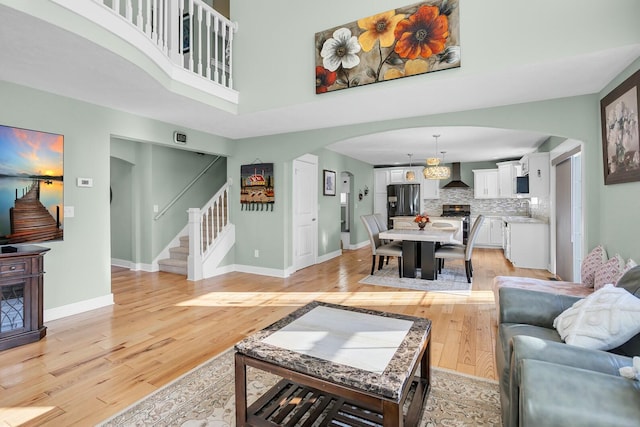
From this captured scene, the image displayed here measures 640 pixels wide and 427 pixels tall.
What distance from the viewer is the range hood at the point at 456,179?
28.4 ft

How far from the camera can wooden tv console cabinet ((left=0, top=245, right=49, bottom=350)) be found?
2623mm

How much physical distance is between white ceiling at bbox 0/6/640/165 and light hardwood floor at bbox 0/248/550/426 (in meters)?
2.34

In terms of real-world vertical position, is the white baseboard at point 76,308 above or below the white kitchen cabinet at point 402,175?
below

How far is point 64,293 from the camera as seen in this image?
3393 millimetres

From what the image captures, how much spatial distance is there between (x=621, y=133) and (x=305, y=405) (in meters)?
3.28

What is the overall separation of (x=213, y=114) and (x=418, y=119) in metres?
2.65

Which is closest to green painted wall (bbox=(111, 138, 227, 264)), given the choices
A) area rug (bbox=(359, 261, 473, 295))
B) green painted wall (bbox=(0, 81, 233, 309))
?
green painted wall (bbox=(0, 81, 233, 309))

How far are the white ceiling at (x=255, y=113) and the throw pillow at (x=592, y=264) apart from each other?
1.62m

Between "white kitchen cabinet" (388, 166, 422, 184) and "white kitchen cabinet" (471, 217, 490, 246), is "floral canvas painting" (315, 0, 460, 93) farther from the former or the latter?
"white kitchen cabinet" (471, 217, 490, 246)

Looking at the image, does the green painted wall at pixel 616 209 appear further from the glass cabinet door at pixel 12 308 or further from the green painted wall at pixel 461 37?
the glass cabinet door at pixel 12 308

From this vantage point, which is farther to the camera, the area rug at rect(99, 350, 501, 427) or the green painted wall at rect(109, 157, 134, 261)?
the green painted wall at rect(109, 157, 134, 261)

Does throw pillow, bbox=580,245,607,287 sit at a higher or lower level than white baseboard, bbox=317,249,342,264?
higher

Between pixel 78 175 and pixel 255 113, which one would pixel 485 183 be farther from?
pixel 78 175

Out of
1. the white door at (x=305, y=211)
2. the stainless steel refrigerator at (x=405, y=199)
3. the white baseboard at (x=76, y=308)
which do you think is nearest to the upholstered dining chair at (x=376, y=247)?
the white door at (x=305, y=211)
